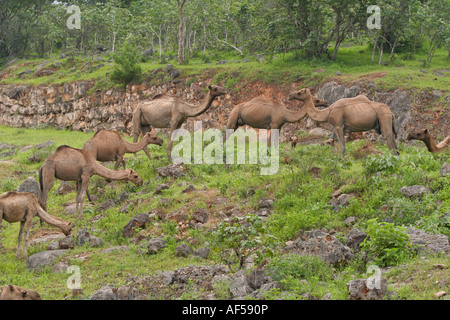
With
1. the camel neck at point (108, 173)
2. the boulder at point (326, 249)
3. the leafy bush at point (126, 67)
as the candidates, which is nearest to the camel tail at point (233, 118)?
the camel neck at point (108, 173)

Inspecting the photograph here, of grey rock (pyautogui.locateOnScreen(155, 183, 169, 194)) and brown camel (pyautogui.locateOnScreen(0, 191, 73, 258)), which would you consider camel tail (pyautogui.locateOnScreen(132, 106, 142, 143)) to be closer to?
grey rock (pyautogui.locateOnScreen(155, 183, 169, 194))

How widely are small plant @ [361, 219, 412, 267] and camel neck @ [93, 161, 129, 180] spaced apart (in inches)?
332

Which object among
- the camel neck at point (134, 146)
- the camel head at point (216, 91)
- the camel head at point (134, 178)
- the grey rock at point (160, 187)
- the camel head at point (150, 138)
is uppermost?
the camel head at point (216, 91)

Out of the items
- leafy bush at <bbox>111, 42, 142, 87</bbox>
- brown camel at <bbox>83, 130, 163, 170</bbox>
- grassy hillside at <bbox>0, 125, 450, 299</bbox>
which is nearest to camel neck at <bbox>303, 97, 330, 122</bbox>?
grassy hillside at <bbox>0, 125, 450, 299</bbox>

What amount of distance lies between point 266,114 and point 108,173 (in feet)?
18.7

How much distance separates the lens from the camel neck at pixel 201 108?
19531mm

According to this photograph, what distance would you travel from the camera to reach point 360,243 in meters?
10.6

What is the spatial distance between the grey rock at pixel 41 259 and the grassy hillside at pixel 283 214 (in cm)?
24

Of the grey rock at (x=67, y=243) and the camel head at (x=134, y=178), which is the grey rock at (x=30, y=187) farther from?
the grey rock at (x=67, y=243)

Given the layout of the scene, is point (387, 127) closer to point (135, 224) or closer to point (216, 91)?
point (216, 91)

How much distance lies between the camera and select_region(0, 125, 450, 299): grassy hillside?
9469mm
